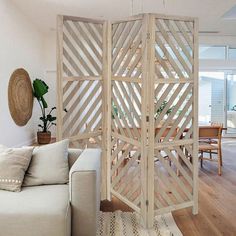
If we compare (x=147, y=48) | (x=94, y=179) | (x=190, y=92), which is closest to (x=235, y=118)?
(x=190, y=92)

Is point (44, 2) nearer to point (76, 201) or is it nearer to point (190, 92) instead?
point (190, 92)

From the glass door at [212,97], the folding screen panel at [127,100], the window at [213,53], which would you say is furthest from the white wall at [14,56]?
the glass door at [212,97]

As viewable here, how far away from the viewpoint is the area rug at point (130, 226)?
8.93 feet

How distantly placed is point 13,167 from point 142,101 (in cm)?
135

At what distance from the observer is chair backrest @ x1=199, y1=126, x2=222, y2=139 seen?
4.79 metres

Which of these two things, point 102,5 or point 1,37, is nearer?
point 1,37

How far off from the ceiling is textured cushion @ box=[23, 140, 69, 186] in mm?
3446

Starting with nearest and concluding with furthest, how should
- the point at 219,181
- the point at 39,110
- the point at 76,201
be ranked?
the point at 76,201
the point at 219,181
the point at 39,110

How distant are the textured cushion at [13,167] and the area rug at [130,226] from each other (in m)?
0.90

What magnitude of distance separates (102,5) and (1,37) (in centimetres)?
191

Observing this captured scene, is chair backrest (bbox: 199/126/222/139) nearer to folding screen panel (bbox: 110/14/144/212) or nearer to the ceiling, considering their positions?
folding screen panel (bbox: 110/14/144/212)

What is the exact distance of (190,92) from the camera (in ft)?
10.2

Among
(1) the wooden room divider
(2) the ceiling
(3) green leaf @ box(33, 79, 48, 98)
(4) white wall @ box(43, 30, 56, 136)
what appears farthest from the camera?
(4) white wall @ box(43, 30, 56, 136)

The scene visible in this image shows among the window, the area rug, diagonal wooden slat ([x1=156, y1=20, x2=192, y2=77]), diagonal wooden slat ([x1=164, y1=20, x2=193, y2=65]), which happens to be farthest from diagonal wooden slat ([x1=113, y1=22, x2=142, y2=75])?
the window
